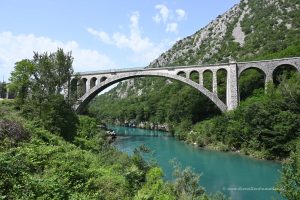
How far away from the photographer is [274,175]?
968 inches

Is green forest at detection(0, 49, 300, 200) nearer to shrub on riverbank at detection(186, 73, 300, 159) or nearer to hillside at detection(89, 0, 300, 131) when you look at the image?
shrub on riverbank at detection(186, 73, 300, 159)

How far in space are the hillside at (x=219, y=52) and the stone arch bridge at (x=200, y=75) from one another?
5160 mm

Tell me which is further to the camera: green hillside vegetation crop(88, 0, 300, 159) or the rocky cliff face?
the rocky cliff face

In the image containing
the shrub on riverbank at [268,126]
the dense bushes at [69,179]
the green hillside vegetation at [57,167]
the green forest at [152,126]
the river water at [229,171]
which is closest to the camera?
the dense bushes at [69,179]

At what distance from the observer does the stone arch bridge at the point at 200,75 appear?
40.5 meters

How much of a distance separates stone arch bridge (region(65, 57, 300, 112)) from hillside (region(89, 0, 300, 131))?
16.9 ft

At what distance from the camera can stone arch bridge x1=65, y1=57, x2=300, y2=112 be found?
4047cm

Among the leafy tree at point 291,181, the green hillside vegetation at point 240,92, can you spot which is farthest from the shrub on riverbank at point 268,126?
the leafy tree at point 291,181

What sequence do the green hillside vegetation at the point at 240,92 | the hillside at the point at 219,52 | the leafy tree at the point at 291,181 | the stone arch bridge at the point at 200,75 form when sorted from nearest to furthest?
the leafy tree at the point at 291,181
the green hillside vegetation at the point at 240,92
the stone arch bridge at the point at 200,75
the hillside at the point at 219,52

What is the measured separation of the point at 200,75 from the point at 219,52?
92.3 ft

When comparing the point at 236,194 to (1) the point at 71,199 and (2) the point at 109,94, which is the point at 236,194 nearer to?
(1) the point at 71,199

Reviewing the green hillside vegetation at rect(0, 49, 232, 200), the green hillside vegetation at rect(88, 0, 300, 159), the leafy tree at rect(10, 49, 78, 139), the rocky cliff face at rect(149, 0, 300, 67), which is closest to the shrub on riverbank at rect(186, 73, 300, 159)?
the green hillside vegetation at rect(88, 0, 300, 159)

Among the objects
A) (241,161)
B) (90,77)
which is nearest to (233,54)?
(90,77)

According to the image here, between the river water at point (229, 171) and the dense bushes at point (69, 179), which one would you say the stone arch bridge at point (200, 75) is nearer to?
the river water at point (229, 171)
